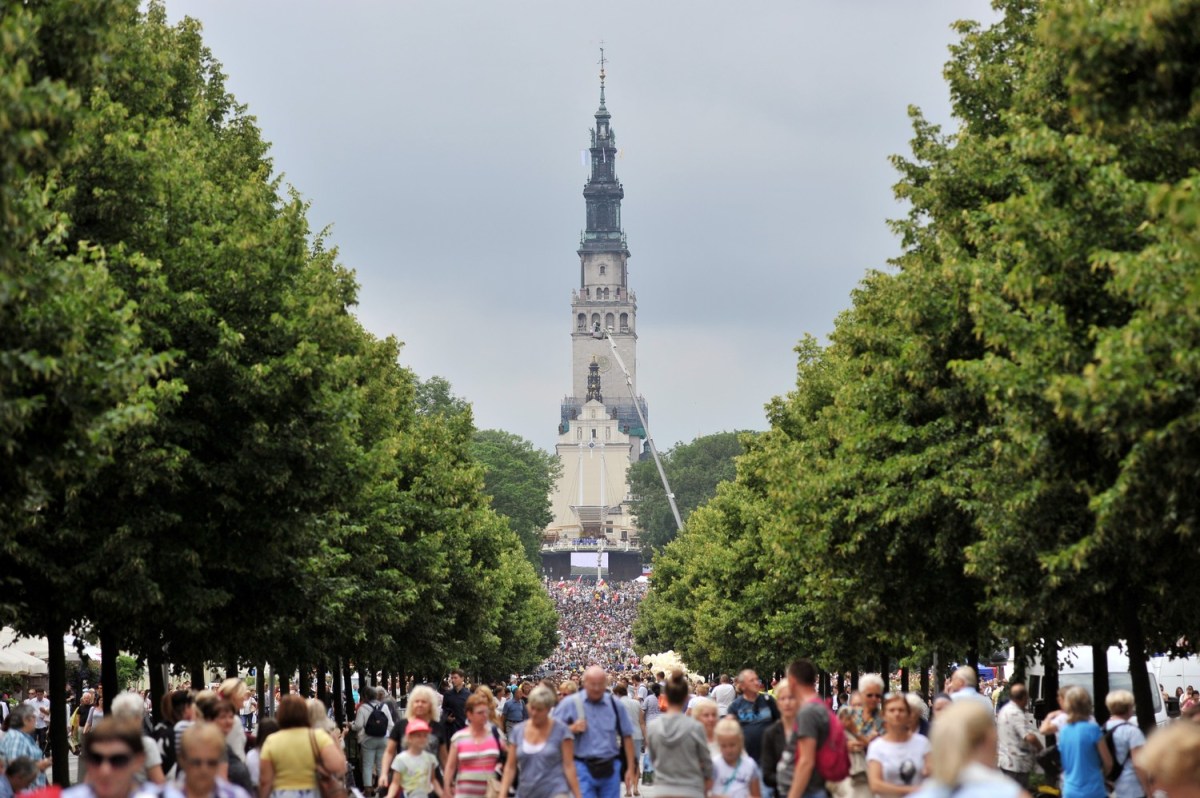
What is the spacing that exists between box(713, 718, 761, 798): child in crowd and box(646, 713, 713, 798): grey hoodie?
301 millimetres

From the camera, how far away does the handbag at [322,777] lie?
14.0m

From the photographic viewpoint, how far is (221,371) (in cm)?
2503

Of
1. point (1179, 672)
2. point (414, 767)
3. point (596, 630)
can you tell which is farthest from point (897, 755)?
point (596, 630)

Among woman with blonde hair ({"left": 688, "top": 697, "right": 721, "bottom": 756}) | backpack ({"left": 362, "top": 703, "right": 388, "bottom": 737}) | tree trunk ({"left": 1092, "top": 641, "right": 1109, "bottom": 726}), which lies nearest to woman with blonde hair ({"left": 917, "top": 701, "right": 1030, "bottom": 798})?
woman with blonde hair ({"left": 688, "top": 697, "right": 721, "bottom": 756})

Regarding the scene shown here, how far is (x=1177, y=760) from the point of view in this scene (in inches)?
267

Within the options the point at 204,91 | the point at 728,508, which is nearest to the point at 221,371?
the point at 204,91

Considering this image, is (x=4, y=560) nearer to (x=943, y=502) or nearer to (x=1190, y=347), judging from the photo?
(x=943, y=502)

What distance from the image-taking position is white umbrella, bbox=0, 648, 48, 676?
3712 centimetres

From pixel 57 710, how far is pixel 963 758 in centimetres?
1984

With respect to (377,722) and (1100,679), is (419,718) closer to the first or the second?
(377,722)

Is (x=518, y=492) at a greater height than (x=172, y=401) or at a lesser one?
greater

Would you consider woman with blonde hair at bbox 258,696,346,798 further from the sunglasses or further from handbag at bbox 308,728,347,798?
the sunglasses

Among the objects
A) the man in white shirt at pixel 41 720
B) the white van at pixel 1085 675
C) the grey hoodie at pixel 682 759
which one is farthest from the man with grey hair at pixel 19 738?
the man in white shirt at pixel 41 720

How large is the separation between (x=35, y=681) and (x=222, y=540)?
34.1 meters
